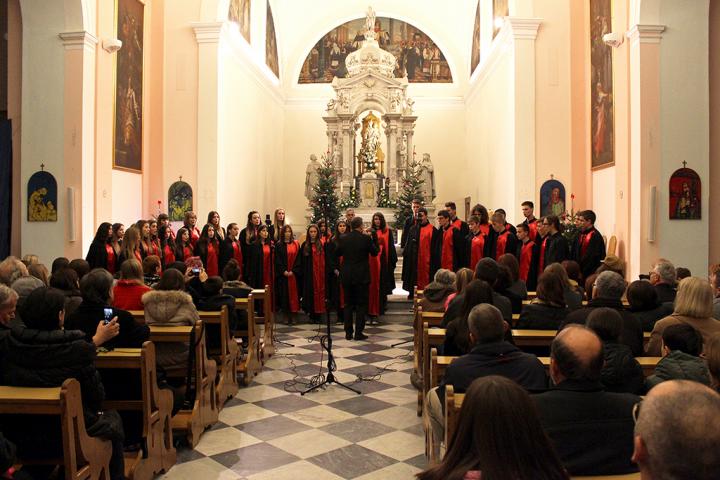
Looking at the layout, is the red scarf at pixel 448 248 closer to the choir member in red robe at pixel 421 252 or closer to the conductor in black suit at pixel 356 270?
the choir member in red robe at pixel 421 252

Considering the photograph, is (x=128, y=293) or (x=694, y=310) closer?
(x=694, y=310)

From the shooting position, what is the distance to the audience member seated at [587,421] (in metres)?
2.73

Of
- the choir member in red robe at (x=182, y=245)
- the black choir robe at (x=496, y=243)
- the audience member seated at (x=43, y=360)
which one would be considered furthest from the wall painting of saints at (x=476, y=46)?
the audience member seated at (x=43, y=360)

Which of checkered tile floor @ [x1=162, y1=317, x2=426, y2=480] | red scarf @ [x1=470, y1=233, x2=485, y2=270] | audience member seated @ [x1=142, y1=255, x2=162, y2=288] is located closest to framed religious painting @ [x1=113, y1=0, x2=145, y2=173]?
audience member seated @ [x1=142, y1=255, x2=162, y2=288]

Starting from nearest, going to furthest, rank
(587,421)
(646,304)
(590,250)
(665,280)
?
(587,421) < (646,304) < (665,280) < (590,250)

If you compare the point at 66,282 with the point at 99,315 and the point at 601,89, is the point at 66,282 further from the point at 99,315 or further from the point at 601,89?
the point at 601,89

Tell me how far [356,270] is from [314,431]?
4.26 m

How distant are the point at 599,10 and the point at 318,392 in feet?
32.3

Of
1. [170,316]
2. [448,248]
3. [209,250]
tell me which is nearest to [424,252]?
[448,248]

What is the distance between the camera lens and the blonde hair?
14.9 feet

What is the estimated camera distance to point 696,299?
454 cm

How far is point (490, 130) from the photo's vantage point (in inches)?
714

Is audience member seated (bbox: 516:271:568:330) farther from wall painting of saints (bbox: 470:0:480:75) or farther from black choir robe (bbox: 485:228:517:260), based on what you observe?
wall painting of saints (bbox: 470:0:480:75)

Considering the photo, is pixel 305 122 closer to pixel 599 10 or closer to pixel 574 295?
pixel 599 10
